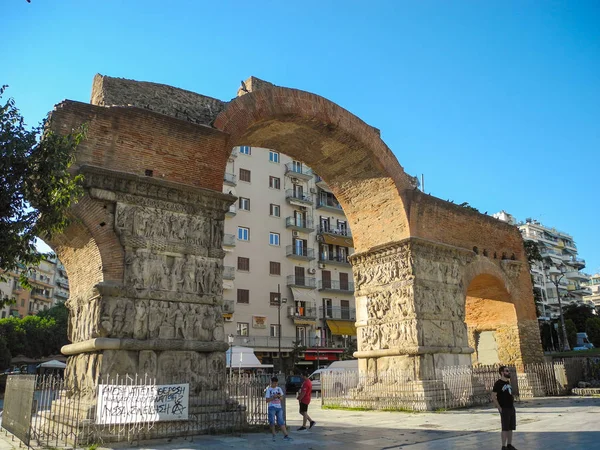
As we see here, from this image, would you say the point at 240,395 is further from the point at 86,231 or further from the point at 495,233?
the point at 495,233

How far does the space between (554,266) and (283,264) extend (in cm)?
5558

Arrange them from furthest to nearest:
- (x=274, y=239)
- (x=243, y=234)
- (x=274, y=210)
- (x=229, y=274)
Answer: (x=274, y=210)
(x=274, y=239)
(x=243, y=234)
(x=229, y=274)

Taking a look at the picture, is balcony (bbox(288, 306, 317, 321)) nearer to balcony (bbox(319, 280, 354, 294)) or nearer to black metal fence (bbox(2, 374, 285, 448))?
balcony (bbox(319, 280, 354, 294))

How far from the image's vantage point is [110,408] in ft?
25.1

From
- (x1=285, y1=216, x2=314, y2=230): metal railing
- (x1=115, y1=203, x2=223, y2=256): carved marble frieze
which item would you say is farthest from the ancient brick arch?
(x1=285, y1=216, x2=314, y2=230): metal railing

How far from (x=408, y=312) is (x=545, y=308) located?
62.8 m

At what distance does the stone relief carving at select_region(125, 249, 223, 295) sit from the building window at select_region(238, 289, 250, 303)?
63.0 feet

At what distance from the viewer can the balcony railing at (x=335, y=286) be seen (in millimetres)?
32844

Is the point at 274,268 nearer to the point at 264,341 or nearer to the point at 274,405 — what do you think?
the point at 264,341

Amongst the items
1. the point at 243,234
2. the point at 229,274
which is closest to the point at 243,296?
the point at 229,274

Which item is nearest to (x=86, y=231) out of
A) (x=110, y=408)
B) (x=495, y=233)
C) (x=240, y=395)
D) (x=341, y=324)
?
(x=110, y=408)

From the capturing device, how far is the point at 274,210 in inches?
1265

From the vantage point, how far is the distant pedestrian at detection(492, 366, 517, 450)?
6863 mm

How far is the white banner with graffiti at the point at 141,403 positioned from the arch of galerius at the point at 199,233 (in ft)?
1.77
